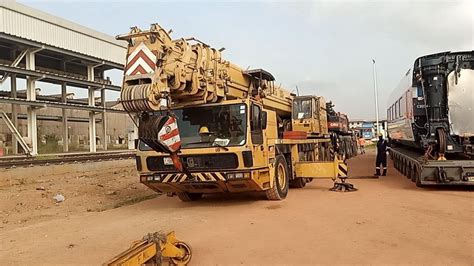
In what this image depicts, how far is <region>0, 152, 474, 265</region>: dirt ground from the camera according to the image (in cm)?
564

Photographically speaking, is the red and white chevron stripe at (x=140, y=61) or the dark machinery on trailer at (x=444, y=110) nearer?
the red and white chevron stripe at (x=140, y=61)

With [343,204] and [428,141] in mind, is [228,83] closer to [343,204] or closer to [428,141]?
[343,204]

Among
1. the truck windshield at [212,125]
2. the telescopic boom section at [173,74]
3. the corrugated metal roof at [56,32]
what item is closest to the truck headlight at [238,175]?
the truck windshield at [212,125]

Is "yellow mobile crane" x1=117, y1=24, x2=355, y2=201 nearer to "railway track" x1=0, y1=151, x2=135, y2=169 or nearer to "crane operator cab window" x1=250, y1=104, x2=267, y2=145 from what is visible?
"crane operator cab window" x1=250, y1=104, x2=267, y2=145

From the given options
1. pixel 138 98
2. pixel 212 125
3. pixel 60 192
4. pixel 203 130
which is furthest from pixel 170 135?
pixel 60 192

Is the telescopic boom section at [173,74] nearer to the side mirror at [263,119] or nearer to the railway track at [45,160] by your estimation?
the side mirror at [263,119]

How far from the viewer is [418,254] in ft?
17.9

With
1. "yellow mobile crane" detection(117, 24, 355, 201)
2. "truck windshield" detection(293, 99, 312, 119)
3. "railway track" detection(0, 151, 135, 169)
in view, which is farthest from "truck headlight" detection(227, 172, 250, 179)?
"railway track" detection(0, 151, 135, 169)

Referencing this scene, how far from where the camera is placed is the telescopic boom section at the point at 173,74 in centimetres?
759

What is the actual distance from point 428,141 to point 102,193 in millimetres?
10014

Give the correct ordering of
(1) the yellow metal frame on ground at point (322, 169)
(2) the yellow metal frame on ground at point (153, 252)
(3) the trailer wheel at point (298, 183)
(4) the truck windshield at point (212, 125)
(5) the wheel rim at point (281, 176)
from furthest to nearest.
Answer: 1. (3) the trailer wheel at point (298, 183)
2. (1) the yellow metal frame on ground at point (322, 169)
3. (5) the wheel rim at point (281, 176)
4. (4) the truck windshield at point (212, 125)
5. (2) the yellow metal frame on ground at point (153, 252)

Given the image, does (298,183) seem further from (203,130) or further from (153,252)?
(153,252)

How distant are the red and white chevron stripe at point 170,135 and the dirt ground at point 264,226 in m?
1.50

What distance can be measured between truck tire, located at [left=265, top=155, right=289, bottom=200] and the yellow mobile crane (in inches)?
1.0
